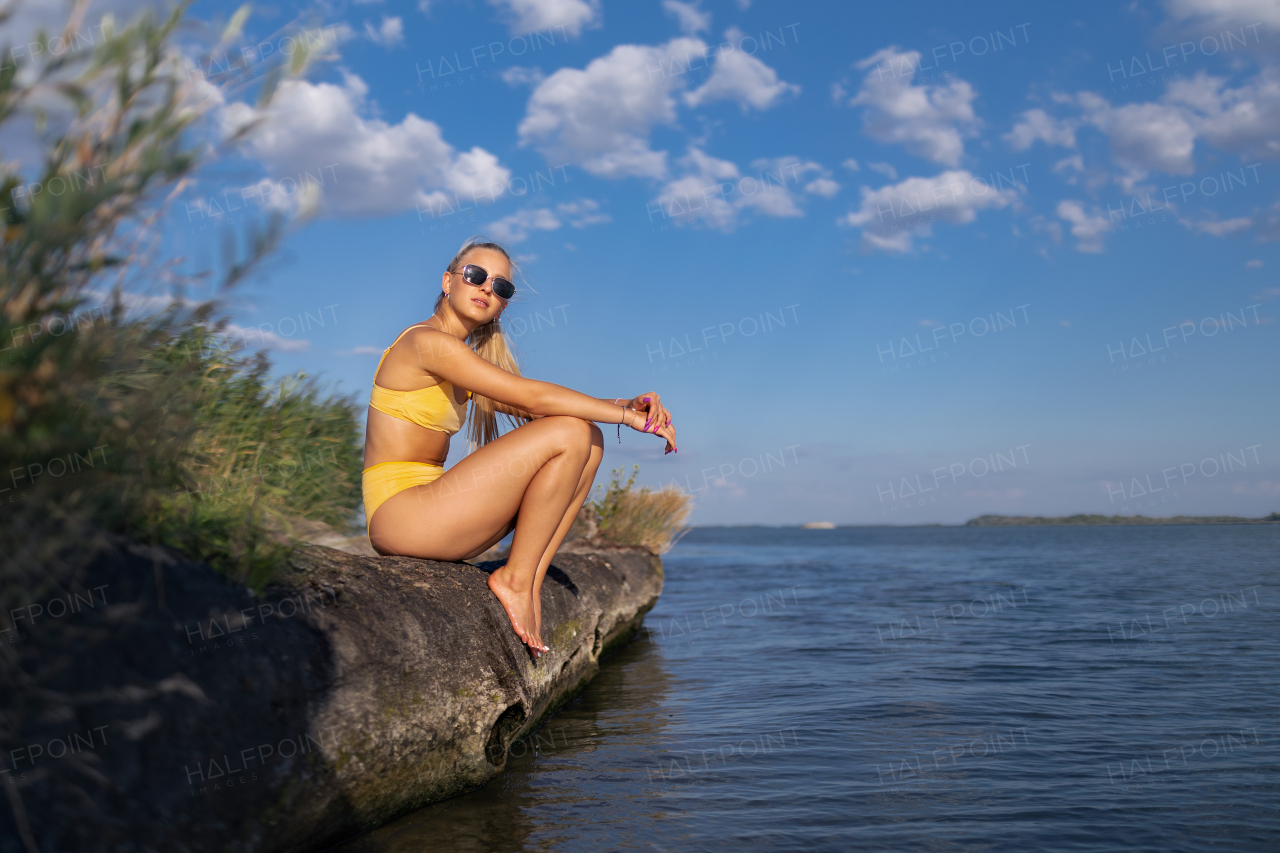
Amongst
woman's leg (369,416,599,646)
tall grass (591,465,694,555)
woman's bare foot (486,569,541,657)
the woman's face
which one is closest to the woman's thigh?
woman's leg (369,416,599,646)

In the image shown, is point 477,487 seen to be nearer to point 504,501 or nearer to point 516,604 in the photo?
point 504,501

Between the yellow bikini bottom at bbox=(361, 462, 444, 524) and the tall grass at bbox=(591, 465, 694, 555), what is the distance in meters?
7.00

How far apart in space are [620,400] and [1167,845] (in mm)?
2982

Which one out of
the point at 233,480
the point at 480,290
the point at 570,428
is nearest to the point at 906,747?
the point at 570,428

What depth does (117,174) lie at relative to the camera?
1695 mm

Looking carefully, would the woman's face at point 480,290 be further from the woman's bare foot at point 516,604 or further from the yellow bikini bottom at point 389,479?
Result: the woman's bare foot at point 516,604

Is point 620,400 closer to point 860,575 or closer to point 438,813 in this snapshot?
point 438,813

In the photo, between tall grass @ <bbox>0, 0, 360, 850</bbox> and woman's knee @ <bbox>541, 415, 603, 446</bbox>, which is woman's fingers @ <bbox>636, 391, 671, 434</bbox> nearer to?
woman's knee @ <bbox>541, 415, 603, 446</bbox>

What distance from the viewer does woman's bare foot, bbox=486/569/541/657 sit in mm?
3979

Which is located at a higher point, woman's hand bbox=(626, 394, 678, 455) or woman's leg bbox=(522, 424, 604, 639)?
woman's hand bbox=(626, 394, 678, 455)

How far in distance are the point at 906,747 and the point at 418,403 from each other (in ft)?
10.9

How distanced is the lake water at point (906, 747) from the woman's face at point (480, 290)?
7.89 ft

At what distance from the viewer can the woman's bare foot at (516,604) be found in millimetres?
3979

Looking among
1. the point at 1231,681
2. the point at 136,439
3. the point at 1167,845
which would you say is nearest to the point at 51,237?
the point at 136,439
